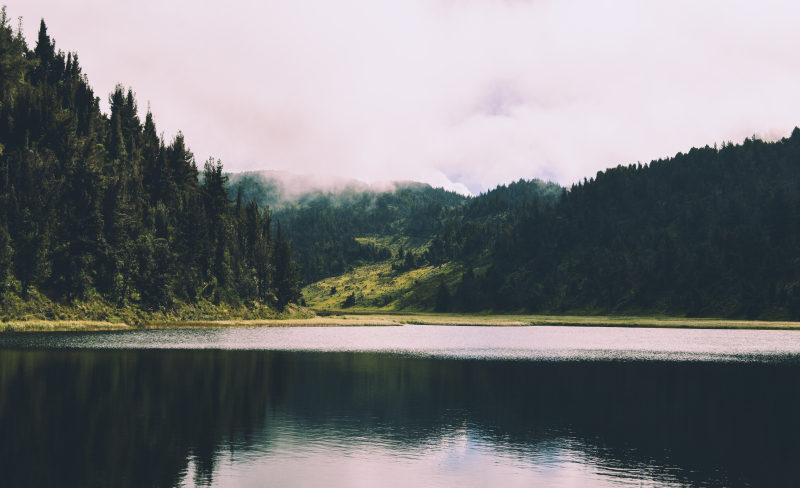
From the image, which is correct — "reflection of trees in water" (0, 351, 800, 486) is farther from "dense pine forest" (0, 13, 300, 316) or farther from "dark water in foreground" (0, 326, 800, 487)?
"dense pine forest" (0, 13, 300, 316)

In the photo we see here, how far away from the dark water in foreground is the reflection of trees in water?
0.18m

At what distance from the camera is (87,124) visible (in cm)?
19288

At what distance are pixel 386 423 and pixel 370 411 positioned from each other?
4.27m

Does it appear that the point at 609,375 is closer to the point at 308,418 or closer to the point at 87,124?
the point at 308,418

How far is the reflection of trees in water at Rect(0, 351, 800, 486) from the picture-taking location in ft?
104

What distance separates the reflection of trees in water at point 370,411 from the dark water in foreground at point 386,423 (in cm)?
18

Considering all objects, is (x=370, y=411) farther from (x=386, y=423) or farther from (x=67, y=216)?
(x=67, y=216)

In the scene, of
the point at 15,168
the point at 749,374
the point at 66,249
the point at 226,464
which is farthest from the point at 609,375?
the point at 15,168

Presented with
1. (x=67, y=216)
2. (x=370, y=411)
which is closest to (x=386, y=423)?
(x=370, y=411)

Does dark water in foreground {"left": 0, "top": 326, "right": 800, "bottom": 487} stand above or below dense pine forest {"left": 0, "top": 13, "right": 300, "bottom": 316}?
below

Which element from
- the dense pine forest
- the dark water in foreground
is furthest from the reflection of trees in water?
the dense pine forest

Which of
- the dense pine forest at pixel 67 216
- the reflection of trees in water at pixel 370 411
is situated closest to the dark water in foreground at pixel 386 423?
the reflection of trees in water at pixel 370 411

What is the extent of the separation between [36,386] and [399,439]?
1196 inches

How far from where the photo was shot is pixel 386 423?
42469 mm
